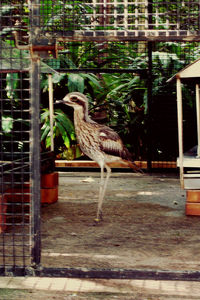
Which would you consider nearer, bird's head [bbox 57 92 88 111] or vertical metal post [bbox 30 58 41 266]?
vertical metal post [bbox 30 58 41 266]

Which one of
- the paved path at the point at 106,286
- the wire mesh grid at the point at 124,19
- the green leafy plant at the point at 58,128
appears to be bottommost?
the paved path at the point at 106,286

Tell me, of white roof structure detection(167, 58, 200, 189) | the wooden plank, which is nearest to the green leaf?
the wooden plank

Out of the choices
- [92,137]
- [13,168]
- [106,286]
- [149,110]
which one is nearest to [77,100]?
[92,137]

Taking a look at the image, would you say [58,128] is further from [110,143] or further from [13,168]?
[13,168]

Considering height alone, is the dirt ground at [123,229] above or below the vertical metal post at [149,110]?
below

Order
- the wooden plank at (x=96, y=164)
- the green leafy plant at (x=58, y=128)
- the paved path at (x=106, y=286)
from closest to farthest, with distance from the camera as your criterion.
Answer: the paved path at (x=106, y=286)
the green leafy plant at (x=58, y=128)
the wooden plank at (x=96, y=164)

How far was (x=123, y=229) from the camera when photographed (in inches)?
177

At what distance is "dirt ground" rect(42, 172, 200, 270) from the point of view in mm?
3537

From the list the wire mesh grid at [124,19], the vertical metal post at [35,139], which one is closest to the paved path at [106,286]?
the vertical metal post at [35,139]

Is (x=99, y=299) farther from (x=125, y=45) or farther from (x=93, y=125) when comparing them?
(x=125, y=45)

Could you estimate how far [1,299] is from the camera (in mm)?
2805

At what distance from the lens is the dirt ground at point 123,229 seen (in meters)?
3.54

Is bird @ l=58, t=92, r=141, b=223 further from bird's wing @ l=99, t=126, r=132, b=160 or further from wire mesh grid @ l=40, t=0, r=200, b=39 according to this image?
wire mesh grid @ l=40, t=0, r=200, b=39

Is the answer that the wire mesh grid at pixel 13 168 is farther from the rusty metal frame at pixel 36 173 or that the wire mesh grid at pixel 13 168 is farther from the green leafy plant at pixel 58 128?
the green leafy plant at pixel 58 128
